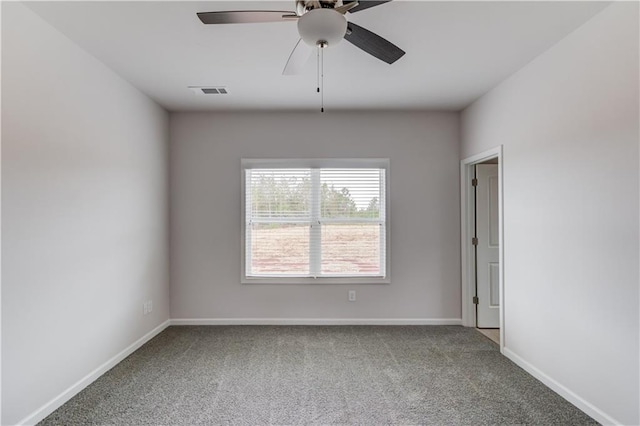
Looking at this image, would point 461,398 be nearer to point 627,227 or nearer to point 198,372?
point 627,227

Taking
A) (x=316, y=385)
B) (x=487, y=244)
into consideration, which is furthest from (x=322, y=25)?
(x=487, y=244)

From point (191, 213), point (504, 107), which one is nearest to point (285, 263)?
point (191, 213)

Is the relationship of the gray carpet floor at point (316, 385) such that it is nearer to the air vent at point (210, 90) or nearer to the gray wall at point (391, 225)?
the gray wall at point (391, 225)

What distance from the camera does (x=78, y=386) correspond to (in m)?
2.63

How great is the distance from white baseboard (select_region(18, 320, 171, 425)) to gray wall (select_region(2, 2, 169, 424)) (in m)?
0.03

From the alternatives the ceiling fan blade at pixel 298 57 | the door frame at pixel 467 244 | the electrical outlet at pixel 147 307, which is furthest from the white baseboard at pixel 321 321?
the ceiling fan blade at pixel 298 57

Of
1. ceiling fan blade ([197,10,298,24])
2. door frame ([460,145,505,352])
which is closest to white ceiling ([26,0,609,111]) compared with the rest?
ceiling fan blade ([197,10,298,24])

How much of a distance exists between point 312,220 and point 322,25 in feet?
9.50

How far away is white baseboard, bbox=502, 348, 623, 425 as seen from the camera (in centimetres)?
222

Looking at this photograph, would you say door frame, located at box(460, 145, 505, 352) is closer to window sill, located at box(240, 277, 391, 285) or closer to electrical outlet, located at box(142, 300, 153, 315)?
window sill, located at box(240, 277, 391, 285)

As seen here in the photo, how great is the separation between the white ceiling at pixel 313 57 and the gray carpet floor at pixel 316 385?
8.43 feet

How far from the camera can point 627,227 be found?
205cm

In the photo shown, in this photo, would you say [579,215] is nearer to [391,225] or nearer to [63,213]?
[391,225]

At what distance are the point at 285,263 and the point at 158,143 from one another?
201cm
